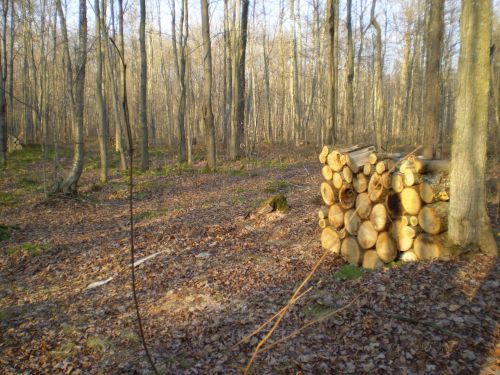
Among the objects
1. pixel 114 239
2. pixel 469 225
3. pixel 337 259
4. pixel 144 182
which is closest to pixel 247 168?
pixel 144 182

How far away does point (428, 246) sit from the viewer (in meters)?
4.66

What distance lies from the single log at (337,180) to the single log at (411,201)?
107 centimetres

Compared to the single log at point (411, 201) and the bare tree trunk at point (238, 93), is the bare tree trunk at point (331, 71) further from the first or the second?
the single log at point (411, 201)

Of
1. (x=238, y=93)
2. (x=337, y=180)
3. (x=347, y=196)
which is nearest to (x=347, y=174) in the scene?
(x=337, y=180)

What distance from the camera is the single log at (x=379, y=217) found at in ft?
16.9

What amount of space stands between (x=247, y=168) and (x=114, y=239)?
849 cm

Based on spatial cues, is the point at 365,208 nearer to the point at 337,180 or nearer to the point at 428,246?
the point at 337,180

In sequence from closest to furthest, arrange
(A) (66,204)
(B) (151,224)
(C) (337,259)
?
(C) (337,259) < (B) (151,224) < (A) (66,204)

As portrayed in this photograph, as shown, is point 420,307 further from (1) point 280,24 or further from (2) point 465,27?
(1) point 280,24

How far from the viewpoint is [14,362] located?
3539 millimetres

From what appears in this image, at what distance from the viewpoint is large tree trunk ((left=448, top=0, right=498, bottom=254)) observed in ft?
13.9

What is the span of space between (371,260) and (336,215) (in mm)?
944

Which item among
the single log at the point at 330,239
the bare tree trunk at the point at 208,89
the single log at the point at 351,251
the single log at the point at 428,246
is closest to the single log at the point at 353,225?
the single log at the point at 351,251

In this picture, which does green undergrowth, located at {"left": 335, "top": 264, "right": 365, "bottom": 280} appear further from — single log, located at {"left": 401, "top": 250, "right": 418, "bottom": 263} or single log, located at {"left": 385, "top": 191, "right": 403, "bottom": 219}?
single log, located at {"left": 385, "top": 191, "right": 403, "bottom": 219}
